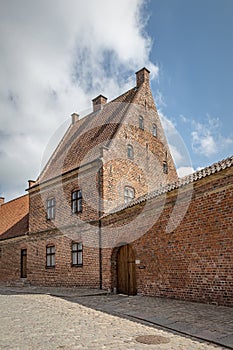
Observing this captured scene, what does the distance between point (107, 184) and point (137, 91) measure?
280 inches

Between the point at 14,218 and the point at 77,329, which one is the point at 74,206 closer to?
the point at 14,218

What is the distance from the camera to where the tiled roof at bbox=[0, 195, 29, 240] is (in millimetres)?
24156

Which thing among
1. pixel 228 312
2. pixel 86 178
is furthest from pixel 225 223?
pixel 86 178

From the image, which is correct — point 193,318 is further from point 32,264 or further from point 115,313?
point 32,264

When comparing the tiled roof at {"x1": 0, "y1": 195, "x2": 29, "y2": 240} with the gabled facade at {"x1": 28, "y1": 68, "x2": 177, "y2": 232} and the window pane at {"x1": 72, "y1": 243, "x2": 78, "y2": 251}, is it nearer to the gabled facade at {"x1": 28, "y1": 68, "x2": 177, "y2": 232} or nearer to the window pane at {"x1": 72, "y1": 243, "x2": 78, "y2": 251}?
the gabled facade at {"x1": 28, "y1": 68, "x2": 177, "y2": 232}

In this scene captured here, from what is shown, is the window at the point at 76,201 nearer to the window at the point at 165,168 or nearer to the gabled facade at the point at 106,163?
the gabled facade at the point at 106,163

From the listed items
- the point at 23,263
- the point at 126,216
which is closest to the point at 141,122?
the point at 126,216

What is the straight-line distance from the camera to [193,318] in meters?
7.98

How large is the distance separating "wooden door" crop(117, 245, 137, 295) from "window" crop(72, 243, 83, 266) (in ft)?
9.97

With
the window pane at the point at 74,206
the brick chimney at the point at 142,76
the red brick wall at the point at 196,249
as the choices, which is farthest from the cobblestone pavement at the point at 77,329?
the brick chimney at the point at 142,76

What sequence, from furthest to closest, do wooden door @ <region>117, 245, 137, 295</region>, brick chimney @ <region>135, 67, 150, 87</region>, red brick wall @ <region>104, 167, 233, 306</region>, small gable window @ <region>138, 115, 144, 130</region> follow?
brick chimney @ <region>135, 67, 150, 87</region>
small gable window @ <region>138, 115, 144, 130</region>
wooden door @ <region>117, 245, 137, 295</region>
red brick wall @ <region>104, 167, 233, 306</region>

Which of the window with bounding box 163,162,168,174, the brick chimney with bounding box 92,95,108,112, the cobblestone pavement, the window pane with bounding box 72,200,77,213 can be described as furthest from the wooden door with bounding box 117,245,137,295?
the brick chimney with bounding box 92,95,108,112

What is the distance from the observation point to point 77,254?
17.4 m

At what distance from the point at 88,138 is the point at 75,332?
14560mm
